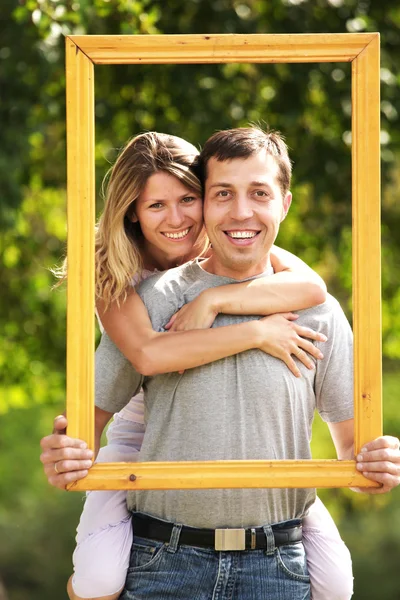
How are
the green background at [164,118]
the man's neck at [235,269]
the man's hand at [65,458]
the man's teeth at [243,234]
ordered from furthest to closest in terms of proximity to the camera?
the green background at [164,118], the man's neck at [235,269], the man's teeth at [243,234], the man's hand at [65,458]

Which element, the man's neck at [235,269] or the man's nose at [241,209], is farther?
the man's neck at [235,269]

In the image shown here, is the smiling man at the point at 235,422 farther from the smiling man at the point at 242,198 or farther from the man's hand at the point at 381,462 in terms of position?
the man's hand at the point at 381,462

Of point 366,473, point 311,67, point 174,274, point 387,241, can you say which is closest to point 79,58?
point 174,274

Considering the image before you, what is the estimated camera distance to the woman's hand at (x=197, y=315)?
236 centimetres

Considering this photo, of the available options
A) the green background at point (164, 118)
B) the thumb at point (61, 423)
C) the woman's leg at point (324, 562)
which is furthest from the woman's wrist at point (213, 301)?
the green background at point (164, 118)

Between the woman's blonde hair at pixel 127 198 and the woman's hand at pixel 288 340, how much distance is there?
0.36 m

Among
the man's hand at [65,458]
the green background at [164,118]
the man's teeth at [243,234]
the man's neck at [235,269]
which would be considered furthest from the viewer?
the green background at [164,118]

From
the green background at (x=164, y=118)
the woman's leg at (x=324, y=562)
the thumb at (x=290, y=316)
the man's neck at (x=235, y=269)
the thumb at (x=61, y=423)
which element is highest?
the green background at (x=164, y=118)

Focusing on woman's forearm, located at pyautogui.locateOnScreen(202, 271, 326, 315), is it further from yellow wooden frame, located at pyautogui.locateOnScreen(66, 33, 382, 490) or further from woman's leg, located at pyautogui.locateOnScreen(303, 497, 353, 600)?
woman's leg, located at pyautogui.locateOnScreen(303, 497, 353, 600)

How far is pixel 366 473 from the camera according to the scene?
227cm

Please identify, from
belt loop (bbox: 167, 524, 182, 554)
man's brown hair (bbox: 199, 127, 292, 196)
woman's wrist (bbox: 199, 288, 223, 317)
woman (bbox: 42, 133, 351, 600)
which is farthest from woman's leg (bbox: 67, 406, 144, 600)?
man's brown hair (bbox: 199, 127, 292, 196)

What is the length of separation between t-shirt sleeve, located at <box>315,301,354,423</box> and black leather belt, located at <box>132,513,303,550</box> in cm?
31

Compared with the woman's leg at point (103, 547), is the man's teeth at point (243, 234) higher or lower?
higher

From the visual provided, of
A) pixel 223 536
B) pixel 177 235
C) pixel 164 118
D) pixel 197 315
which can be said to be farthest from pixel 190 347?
pixel 164 118
